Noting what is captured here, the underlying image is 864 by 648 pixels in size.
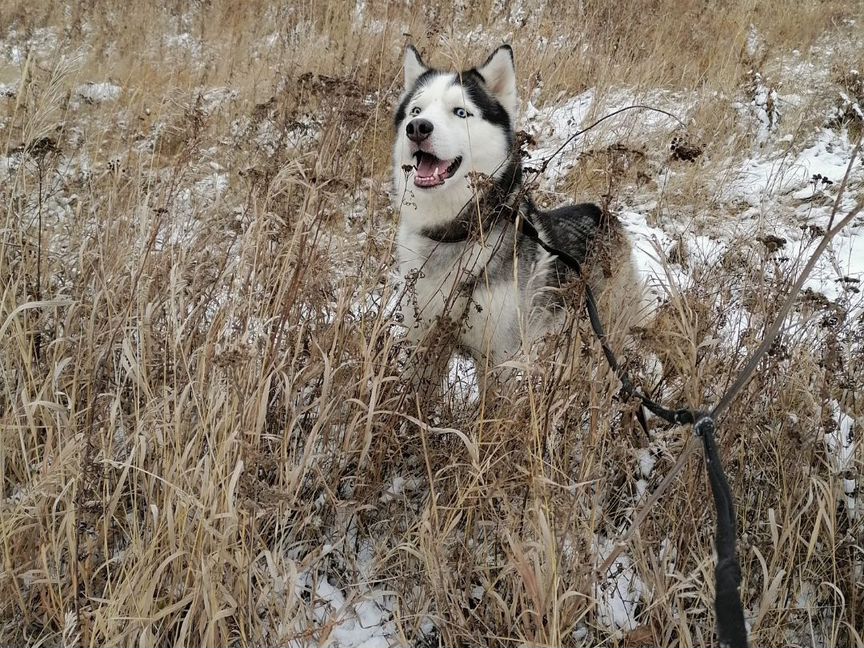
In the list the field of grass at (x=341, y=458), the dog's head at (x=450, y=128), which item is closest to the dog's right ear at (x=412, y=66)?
the dog's head at (x=450, y=128)

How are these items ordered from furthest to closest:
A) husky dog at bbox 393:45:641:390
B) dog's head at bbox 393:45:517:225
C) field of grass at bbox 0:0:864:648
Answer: dog's head at bbox 393:45:517:225 < husky dog at bbox 393:45:641:390 < field of grass at bbox 0:0:864:648

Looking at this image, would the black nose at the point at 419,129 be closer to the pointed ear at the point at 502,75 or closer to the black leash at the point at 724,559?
the pointed ear at the point at 502,75

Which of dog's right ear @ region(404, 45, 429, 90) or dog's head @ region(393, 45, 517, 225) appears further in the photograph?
dog's right ear @ region(404, 45, 429, 90)

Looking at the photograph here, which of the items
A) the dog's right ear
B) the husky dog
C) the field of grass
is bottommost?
the field of grass

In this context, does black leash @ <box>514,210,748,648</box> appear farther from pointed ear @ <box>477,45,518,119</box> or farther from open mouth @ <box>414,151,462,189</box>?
pointed ear @ <box>477,45,518,119</box>

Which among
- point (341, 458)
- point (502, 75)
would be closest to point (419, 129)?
point (502, 75)

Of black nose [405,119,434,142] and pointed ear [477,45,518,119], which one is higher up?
pointed ear [477,45,518,119]

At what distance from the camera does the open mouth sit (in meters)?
2.46

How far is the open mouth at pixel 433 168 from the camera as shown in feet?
8.05

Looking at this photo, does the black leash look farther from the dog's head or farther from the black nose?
the black nose

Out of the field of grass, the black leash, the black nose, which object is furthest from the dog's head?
the black leash

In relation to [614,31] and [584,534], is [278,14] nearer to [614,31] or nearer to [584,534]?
[614,31]

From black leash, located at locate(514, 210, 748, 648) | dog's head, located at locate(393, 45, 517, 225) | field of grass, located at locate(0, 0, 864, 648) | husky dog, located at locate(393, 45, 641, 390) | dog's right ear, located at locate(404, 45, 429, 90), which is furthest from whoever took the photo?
dog's right ear, located at locate(404, 45, 429, 90)

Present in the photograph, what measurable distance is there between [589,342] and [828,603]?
0.98 metres
